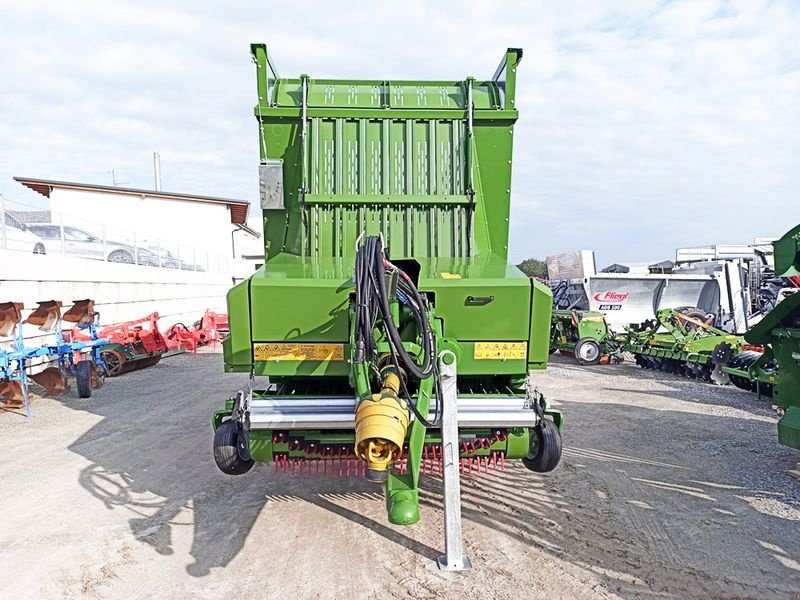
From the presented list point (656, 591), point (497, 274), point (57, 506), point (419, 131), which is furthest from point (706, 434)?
point (57, 506)

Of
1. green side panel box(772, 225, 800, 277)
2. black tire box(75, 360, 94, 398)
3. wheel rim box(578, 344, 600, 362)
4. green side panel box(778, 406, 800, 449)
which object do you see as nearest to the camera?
green side panel box(772, 225, 800, 277)

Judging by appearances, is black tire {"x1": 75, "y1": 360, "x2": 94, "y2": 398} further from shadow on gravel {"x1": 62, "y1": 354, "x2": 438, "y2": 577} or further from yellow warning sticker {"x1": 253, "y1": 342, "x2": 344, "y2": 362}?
yellow warning sticker {"x1": 253, "y1": 342, "x2": 344, "y2": 362}

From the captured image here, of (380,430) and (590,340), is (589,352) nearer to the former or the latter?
(590,340)

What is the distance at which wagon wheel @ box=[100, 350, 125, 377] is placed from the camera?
11125 millimetres

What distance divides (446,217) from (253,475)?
116 inches

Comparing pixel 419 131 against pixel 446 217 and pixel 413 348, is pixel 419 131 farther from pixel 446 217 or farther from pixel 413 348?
pixel 413 348

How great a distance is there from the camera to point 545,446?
372cm

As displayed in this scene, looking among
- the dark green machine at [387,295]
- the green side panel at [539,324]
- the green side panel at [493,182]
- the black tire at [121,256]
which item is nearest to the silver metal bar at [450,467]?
the dark green machine at [387,295]

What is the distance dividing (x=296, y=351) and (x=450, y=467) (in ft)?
4.02

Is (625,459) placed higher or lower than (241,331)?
lower

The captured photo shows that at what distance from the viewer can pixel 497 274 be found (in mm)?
3865

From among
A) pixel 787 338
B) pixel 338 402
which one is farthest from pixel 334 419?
pixel 787 338

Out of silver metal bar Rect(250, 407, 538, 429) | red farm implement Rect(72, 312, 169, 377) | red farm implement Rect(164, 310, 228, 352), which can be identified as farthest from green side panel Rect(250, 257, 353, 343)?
red farm implement Rect(164, 310, 228, 352)

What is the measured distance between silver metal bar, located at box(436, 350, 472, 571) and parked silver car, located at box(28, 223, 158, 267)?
35.8 feet
